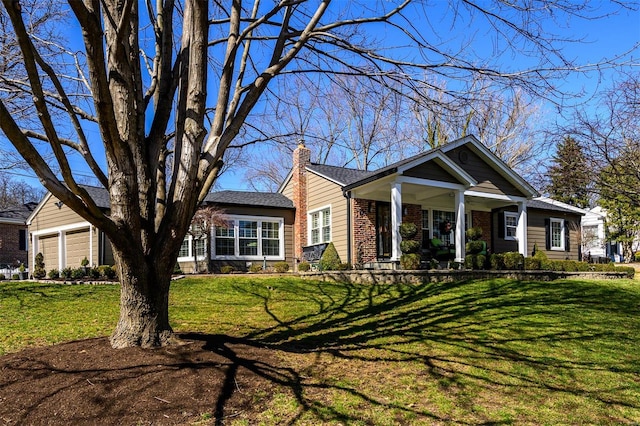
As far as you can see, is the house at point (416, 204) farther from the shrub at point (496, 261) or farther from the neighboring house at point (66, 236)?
the neighboring house at point (66, 236)

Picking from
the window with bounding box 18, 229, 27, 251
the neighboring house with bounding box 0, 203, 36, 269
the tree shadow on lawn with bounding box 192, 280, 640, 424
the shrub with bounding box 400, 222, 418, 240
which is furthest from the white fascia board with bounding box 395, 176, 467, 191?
the window with bounding box 18, 229, 27, 251

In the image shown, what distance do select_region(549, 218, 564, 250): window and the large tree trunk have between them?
66.0 feet

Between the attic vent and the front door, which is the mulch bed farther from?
→ the attic vent

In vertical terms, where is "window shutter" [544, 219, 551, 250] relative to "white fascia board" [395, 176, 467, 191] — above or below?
below

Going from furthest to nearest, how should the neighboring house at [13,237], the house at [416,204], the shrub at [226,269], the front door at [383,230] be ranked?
1. the neighboring house at [13,237]
2. the shrub at [226,269]
3. the front door at [383,230]
4. the house at [416,204]

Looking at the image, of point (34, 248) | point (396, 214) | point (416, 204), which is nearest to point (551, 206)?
point (416, 204)

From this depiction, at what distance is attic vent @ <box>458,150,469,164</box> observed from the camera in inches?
634

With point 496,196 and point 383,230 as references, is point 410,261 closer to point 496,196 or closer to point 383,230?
point 383,230

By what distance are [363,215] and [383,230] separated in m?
1.06

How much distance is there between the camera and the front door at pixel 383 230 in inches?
614

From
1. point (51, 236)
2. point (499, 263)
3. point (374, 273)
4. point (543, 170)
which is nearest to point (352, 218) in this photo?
point (374, 273)

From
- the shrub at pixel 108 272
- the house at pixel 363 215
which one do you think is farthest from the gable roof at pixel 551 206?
the shrub at pixel 108 272

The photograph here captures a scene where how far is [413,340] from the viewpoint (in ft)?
19.7

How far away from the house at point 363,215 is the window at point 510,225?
47 millimetres
